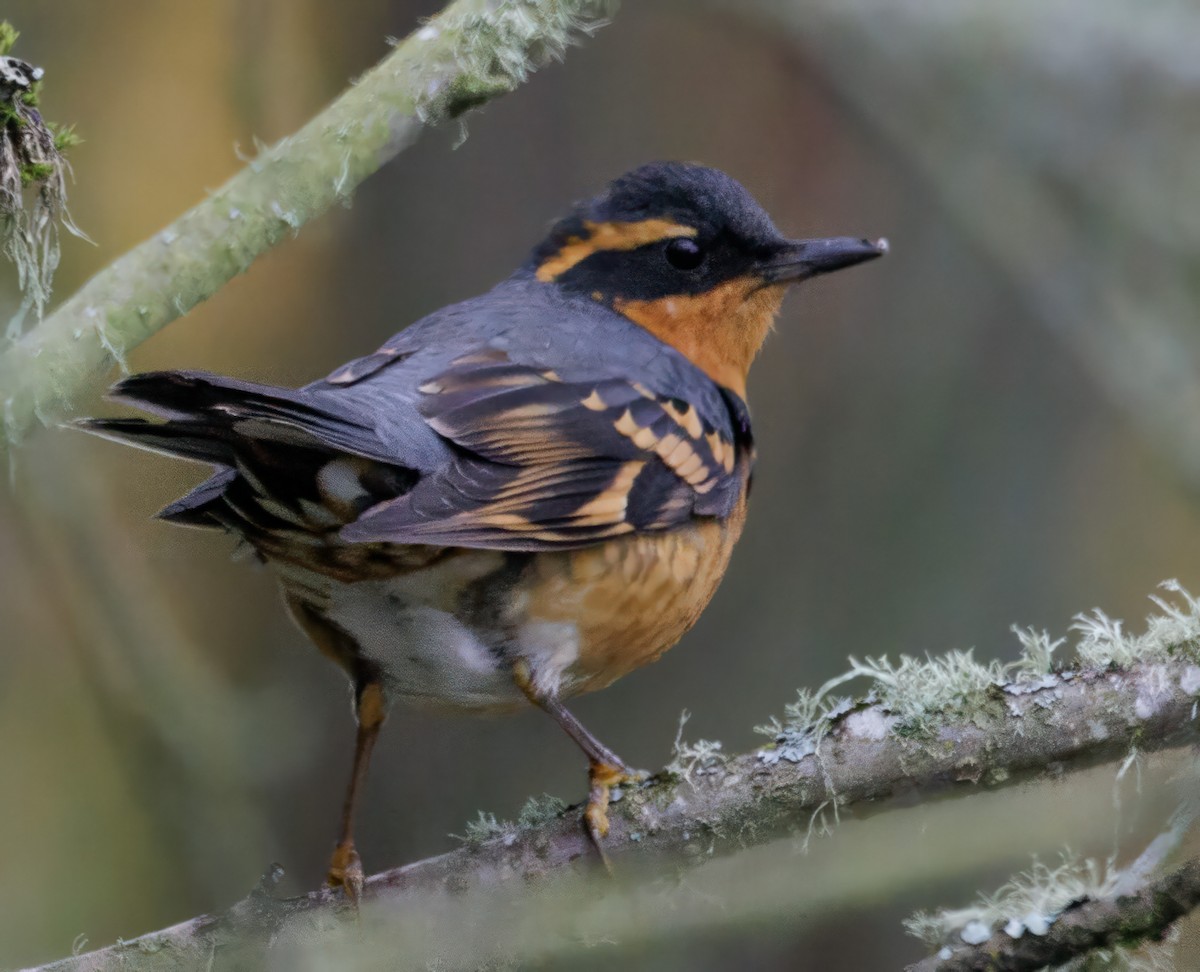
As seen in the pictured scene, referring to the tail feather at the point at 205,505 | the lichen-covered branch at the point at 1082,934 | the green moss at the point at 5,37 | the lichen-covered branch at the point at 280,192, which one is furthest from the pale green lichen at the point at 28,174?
the lichen-covered branch at the point at 1082,934

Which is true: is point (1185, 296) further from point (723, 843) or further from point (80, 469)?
point (80, 469)

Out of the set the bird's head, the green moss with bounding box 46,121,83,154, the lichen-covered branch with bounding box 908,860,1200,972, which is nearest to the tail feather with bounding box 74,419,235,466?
the green moss with bounding box 46,121,83,154

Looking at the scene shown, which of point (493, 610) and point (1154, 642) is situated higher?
point (493, 610)

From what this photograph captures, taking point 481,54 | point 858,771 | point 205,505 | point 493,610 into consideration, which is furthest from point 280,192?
point 858,771

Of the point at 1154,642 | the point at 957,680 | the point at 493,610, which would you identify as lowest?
the point at 1154,642

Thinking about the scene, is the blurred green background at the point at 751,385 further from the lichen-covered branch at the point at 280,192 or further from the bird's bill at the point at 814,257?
the lichen-covered branch at the point at 280,192

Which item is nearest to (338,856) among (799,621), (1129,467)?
(799,621)

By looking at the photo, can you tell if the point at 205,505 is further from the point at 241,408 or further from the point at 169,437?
the point at 241,408
